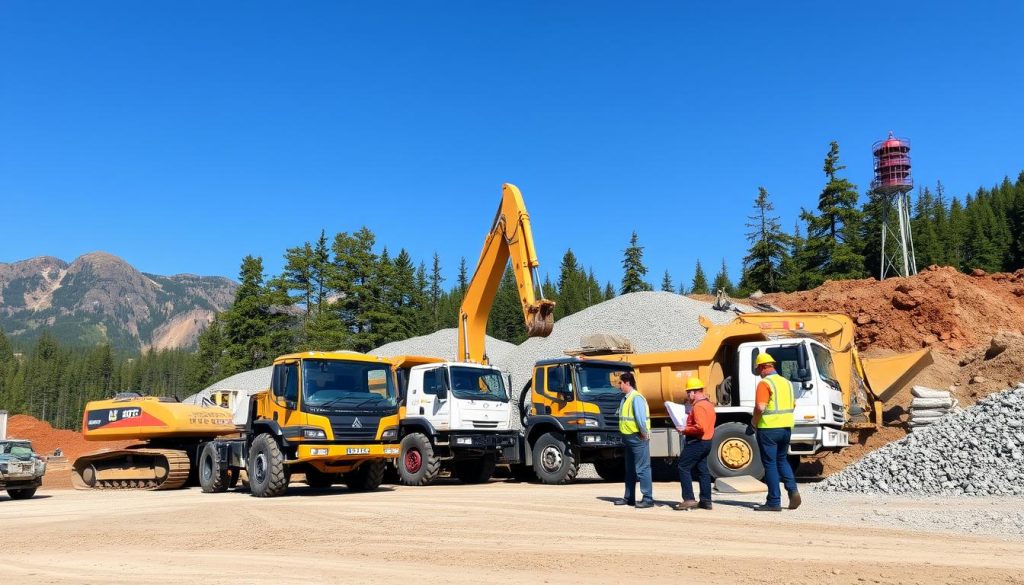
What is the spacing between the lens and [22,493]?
1809cm

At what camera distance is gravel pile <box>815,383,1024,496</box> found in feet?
39.8

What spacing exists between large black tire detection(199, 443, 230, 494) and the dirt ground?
420cm

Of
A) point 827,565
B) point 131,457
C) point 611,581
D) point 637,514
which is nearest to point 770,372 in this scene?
point 637,514

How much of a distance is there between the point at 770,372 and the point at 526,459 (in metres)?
8.03

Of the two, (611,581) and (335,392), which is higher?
(335,392)

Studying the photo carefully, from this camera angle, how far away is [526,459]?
17422 mm

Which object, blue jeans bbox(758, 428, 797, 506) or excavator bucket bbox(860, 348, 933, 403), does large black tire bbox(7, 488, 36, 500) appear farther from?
excavator bucket bbox(860, 348, 933, 403)

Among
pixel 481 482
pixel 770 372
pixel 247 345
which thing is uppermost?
pixel 247 345

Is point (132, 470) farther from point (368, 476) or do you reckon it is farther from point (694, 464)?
point (694, 464)

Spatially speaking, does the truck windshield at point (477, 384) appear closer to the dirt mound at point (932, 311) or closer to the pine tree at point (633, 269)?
the dirt mound at point (932, 311)

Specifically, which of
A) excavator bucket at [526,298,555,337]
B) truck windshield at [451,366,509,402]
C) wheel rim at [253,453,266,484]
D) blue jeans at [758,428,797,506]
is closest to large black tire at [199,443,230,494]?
wheel rim at [253,453,266,484]

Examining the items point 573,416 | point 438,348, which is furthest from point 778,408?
point 438,348

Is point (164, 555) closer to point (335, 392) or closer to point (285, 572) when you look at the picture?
point (285, 572)

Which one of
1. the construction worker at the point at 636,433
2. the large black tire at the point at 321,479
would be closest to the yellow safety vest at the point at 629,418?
the construction worker at the point at 636,433
